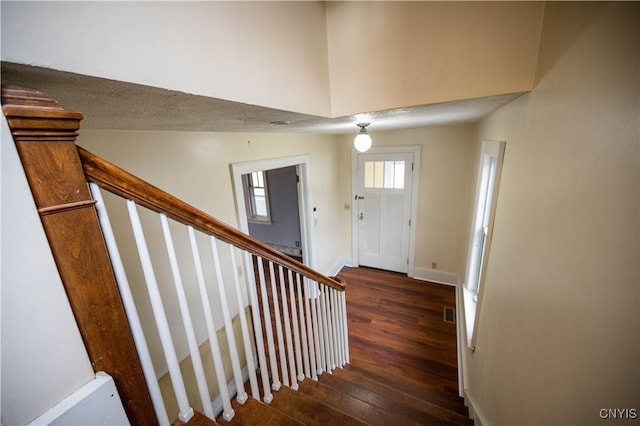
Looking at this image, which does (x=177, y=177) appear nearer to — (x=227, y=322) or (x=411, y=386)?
(x=227, y=322)

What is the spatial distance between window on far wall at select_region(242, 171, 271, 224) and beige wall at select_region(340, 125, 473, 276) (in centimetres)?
169

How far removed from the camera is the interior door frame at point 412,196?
335cm

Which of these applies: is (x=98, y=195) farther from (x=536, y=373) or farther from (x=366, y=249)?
(x=366, y=249)

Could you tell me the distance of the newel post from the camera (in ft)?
1.43

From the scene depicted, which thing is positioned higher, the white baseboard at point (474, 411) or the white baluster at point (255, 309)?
the white baluster at point (255, 309)

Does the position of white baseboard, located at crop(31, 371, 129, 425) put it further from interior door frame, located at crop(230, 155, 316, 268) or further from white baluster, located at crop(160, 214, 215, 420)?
interior door frame, located at crop(230, 155, 316, 268)

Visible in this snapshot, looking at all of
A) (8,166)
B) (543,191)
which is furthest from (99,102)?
(543,191)

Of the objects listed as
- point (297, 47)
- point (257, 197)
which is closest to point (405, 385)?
point (297, 47)

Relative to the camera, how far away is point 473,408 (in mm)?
1654

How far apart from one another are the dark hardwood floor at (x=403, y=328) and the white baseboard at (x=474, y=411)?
10.3 inches

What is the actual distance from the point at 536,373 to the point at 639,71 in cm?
97

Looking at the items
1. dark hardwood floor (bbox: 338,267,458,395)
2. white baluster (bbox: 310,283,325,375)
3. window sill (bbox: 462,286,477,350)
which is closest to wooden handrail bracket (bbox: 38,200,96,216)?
white baluster (bbox: 310,283,325,375)

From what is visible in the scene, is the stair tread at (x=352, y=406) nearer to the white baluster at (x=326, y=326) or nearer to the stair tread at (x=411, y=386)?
the white baluster at (x=326, y=326)

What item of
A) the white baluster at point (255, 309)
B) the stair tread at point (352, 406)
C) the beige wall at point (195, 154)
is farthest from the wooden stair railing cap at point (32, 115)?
the stair tread at point (352, 406)
